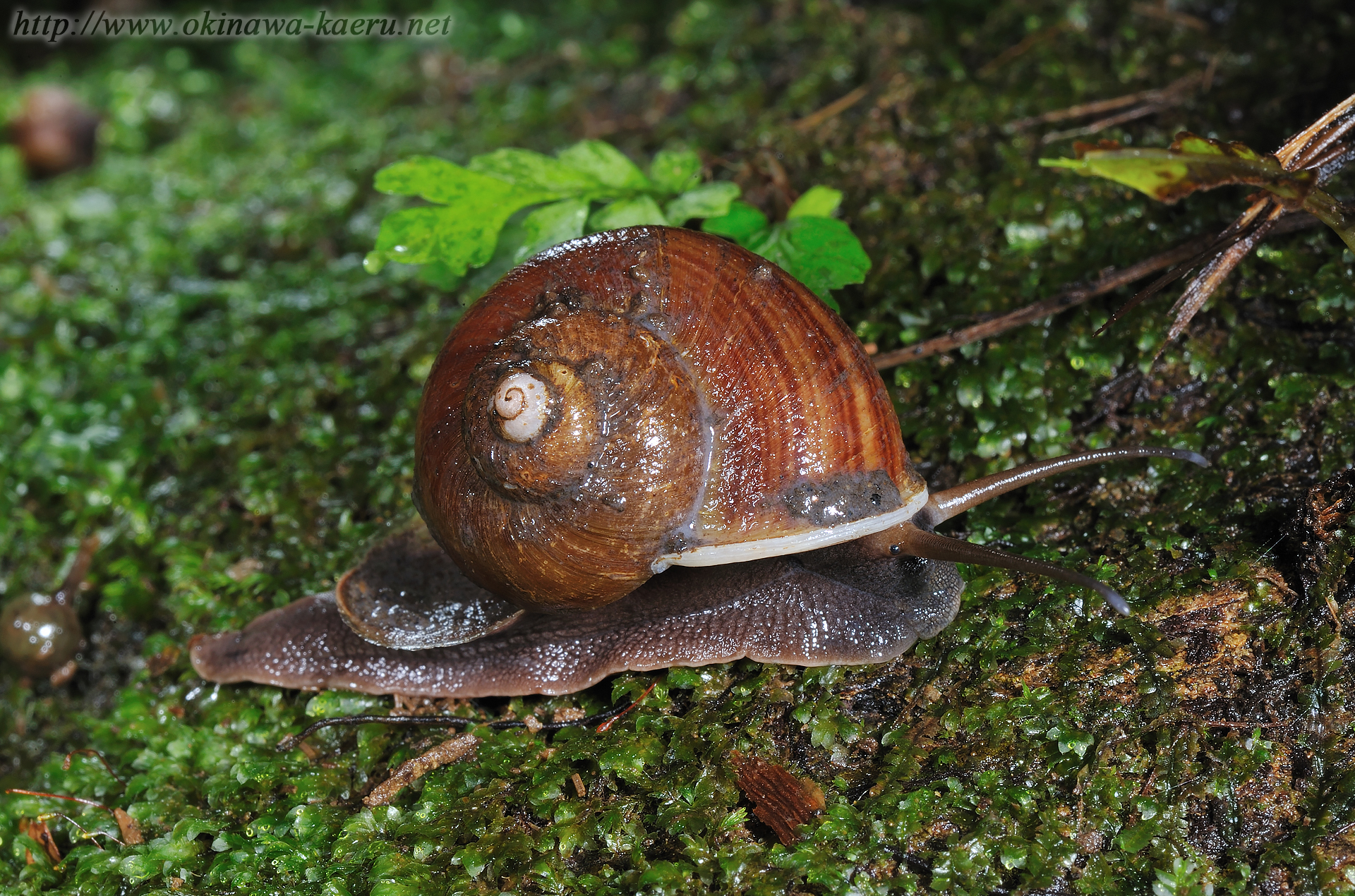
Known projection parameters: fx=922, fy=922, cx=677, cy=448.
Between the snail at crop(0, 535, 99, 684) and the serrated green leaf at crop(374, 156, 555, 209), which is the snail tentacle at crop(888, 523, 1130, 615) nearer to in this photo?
the serrated green leaf at crop(374, 156, 555, 209)

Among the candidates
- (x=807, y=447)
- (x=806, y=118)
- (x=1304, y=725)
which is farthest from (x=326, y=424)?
(x=1304, y=725)

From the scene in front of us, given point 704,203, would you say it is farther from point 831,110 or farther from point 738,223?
point 831,110

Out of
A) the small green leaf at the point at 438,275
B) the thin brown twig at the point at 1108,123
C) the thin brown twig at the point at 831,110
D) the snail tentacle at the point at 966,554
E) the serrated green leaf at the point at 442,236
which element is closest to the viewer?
the snail tentacle at the point at 966,554

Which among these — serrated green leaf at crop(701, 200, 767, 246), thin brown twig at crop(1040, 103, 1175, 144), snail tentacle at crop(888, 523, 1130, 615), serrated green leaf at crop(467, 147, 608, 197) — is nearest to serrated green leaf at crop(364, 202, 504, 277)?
serrated green leaf at crop(467, 147, 608, 197)

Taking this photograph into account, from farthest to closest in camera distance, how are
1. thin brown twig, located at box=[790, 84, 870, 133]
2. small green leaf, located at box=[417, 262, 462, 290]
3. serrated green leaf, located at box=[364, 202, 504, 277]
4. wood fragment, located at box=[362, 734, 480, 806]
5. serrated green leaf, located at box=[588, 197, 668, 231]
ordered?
1. thin brown twig, located at box=[790, 84, 870, 133]
2. small green leaf, located at box=[417, 262, 462, 290]
3. serrated green leaf, located at box=[588, 197, 668, 231]
4. serrated green leaf, located at box=[364, 202, 504, 277]
5. wood fragment, located at box=[362, 734, 480, 806]

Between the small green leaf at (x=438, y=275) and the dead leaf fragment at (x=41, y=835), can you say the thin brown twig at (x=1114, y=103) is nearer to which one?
the small green leaf at (x=438, y=275)

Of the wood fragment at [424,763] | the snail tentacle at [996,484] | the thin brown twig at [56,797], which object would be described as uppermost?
the snail tentacle at [996,484]

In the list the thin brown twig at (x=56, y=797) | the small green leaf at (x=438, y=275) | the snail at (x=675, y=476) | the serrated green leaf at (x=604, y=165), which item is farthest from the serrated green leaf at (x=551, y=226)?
the thin brown twig at (x=56, y=797)
